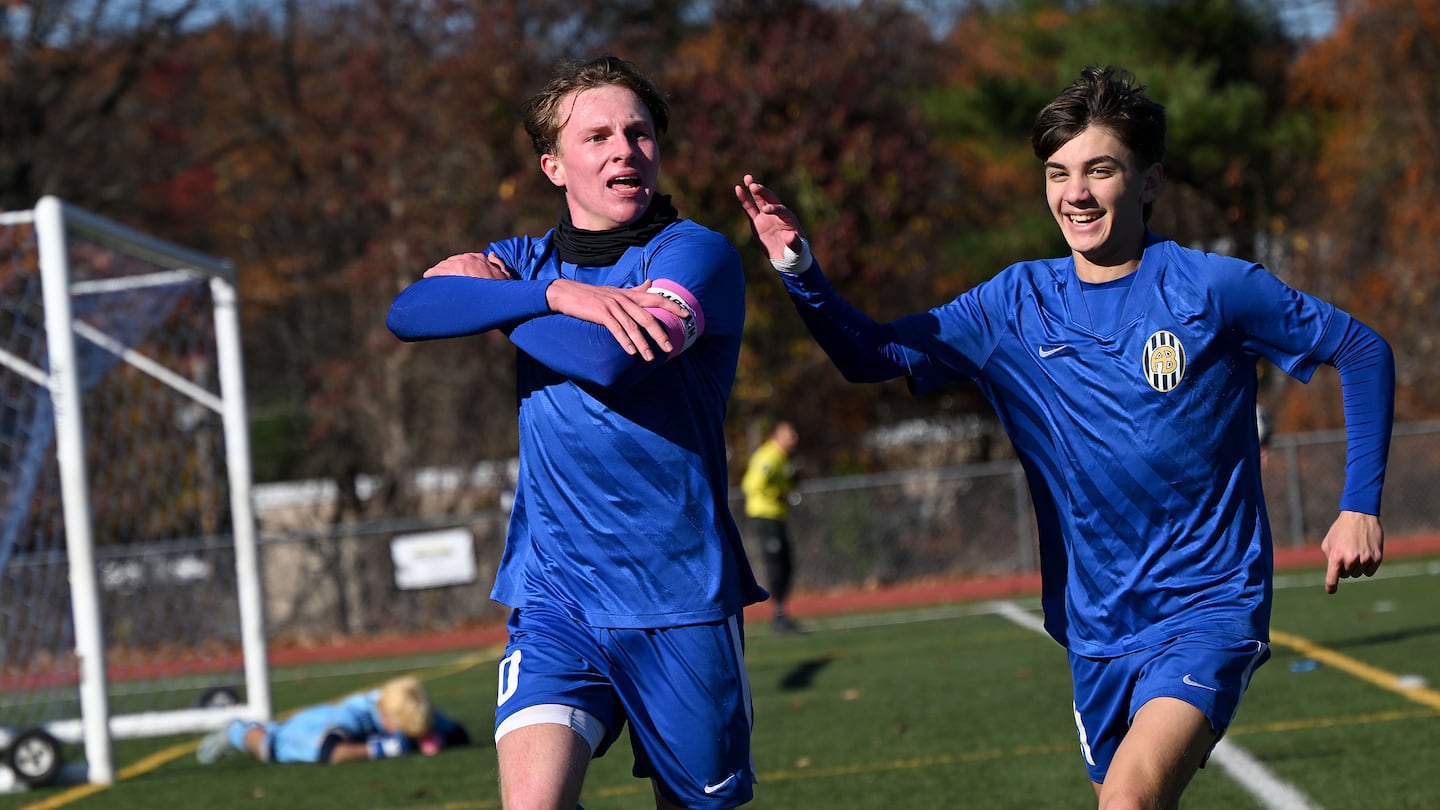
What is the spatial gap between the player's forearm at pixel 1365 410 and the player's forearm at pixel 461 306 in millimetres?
1778

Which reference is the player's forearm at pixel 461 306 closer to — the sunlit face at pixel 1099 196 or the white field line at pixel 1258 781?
the sunlit face at pixel 1099 196

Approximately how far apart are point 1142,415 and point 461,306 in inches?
60.8

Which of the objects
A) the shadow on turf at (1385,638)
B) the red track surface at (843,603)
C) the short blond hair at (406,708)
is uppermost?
the short blond hair at (406,708)

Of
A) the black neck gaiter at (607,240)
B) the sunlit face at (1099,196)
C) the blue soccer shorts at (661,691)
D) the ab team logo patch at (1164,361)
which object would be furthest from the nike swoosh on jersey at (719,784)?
the sunlit face at (1099,196)

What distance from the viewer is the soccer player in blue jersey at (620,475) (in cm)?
346

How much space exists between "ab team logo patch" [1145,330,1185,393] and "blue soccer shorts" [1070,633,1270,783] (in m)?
0.57

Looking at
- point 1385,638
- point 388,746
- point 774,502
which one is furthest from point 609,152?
point 774,502

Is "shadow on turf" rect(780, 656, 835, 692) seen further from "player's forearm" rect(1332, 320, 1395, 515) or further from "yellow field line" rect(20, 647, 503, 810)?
"player's forearm" rect(1332, 320, 1395, 515)

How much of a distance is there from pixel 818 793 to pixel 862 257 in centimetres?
1444

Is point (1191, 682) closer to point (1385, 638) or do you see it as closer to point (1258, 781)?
point (1258, 781)

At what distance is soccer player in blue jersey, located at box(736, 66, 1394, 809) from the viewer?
12.0 ft

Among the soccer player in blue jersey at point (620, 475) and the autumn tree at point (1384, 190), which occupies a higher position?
the autumn tree at point (1384, 190)

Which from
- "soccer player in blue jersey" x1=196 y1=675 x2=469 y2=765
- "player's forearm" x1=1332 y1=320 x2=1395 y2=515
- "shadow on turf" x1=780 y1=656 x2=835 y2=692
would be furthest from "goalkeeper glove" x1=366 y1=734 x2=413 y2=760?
"player's forearm" x1=1332 y1=320 x2=1395 y2=515

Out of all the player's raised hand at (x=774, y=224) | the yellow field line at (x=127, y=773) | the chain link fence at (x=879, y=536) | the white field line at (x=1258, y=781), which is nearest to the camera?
the player's raised hand at (x=774, y=224)
